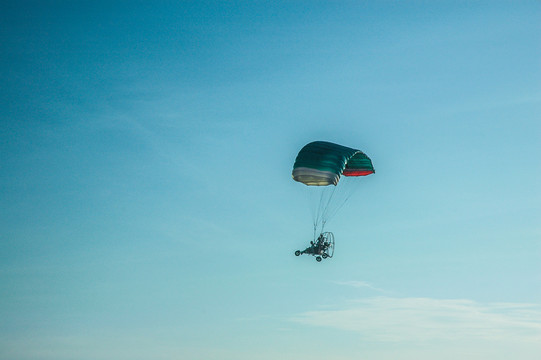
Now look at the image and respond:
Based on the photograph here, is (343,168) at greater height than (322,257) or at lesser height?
greater

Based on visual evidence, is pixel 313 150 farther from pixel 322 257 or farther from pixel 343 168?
pixel 322 257

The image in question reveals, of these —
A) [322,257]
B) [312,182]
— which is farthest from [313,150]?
[322,257]

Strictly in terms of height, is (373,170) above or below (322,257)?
above

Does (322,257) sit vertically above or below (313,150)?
below
